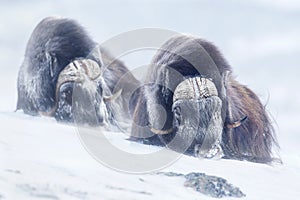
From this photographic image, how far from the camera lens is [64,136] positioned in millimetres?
5121

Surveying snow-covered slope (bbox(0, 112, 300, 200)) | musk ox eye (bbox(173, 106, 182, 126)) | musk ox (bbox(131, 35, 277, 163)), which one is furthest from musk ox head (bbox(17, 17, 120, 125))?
musk ox eye (bbox(173, 106, 182, 126))

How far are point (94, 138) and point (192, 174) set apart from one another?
80cm

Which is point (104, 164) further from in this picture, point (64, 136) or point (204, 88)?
point (204, 88)

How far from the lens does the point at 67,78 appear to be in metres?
5.94

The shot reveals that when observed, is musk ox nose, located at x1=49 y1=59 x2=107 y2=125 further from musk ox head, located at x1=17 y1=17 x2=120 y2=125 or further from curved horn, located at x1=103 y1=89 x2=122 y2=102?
curved horn, located at x1=103 y1=89 x2=122 y2=102

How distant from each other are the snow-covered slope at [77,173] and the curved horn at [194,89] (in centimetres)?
50

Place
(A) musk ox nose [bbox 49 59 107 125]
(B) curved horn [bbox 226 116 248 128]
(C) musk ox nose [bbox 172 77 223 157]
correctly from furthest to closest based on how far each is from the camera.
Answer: (B) curved horn [bbox 226 116 248 128] → (A) musk ox nose [bbox 49 59 107 125] → (C) musk ox nose [bbox 172 77 223 157]

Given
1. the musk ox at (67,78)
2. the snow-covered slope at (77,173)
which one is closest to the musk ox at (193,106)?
the snow-covered slope at (77,173)

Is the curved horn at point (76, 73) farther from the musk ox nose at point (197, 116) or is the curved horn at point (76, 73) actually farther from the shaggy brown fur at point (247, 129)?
the shaggy brown fur at point (247, 129)

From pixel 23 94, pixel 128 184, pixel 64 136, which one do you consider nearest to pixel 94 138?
pixel 64 136

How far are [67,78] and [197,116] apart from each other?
46.4 inches

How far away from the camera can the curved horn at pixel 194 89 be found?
5.67 metres

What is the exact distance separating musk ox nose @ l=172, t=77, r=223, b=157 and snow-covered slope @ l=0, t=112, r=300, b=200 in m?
0.16

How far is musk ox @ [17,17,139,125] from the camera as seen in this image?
19.2ft
